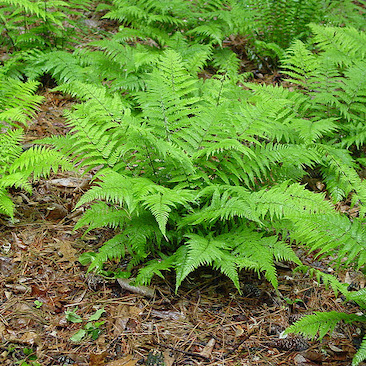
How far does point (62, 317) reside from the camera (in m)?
2.98

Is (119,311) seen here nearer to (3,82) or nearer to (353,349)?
(353,349)

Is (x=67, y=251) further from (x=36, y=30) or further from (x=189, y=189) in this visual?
(x=36, y=30)

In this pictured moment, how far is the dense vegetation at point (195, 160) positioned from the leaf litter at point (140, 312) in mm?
186

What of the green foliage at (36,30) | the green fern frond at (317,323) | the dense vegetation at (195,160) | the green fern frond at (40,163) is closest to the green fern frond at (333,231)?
the dense vegetation at (195,160)

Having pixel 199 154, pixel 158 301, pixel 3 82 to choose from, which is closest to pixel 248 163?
pixel 199 154

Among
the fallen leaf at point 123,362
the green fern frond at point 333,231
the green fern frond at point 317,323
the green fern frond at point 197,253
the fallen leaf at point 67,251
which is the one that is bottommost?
the fallen leaf at point 67,251

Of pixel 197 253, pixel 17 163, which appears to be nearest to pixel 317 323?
pixel 197 253

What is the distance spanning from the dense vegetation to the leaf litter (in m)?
0.19

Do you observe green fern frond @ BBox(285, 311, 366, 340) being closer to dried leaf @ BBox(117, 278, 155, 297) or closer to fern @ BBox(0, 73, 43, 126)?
dried leaf @ BBox(117, 278, 155, 297)

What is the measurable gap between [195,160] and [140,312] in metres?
1.25

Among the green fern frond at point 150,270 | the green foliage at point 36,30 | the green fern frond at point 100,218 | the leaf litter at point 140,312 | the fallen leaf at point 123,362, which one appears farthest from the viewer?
the green foliage at point 36,30

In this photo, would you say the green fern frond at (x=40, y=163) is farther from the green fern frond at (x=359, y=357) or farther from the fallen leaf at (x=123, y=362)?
the green fern frond at (x=359, y=357)

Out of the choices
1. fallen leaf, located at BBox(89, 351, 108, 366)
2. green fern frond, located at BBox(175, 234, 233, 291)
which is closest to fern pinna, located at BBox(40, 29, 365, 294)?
green fern frond, located at BBox(175, 234, 233, 291)

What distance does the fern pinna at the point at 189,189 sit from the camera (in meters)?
2.96
